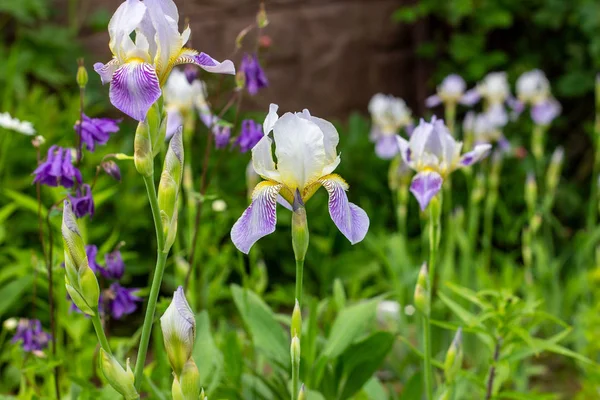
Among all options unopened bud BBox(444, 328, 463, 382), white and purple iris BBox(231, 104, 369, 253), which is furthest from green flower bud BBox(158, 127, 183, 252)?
unopened bud BBox(444, 328, 463, 382)

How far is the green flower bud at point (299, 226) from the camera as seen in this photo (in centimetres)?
108

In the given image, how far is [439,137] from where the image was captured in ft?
5.11

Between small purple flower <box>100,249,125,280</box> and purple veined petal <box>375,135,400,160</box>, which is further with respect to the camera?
purple veined petal <box>375,135,400,160</box>

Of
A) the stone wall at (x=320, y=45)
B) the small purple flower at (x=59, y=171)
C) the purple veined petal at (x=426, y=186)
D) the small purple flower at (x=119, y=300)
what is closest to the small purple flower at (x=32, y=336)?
the small purple flower at (x=119, y=300)

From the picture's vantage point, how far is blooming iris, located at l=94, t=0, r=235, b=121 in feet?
3.21

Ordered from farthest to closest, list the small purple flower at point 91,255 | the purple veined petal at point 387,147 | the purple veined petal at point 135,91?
the purple veined petal at point 387,147
the small purple flower at point 91,255
the purple veined petal at point 135,91

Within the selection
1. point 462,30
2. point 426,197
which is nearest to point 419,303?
point 426,197

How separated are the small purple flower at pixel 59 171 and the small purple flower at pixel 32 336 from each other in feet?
1.39

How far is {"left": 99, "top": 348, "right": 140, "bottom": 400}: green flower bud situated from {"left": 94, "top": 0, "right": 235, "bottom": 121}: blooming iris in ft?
1.16

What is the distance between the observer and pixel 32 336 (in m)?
1.64

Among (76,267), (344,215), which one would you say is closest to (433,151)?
(344,215)

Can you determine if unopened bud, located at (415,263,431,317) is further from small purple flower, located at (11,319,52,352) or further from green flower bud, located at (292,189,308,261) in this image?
small purple flower, located at (11,319,52,352)

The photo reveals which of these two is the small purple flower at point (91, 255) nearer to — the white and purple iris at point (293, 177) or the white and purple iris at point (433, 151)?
the white and purple iris at point (293, 177)

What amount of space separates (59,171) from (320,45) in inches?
143
